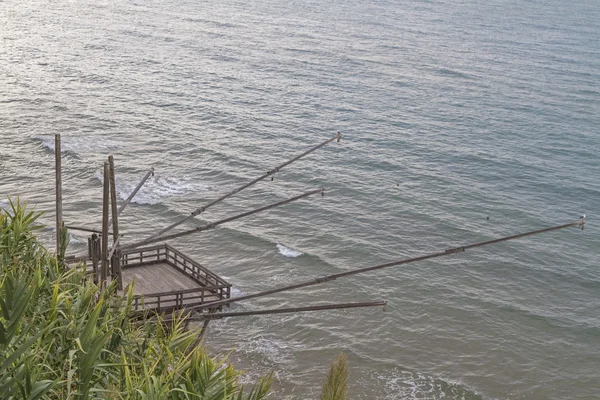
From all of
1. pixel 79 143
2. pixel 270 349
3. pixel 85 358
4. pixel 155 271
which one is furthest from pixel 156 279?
Answer: pixel 79 143

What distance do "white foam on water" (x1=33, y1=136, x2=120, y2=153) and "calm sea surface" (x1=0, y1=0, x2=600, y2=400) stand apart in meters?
0.25

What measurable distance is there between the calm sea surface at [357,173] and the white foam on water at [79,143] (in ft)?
0.83

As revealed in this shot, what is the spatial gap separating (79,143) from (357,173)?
20.1 metres

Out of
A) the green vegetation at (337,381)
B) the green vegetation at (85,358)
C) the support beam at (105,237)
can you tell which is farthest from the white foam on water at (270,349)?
the green vegetation at (85,358)

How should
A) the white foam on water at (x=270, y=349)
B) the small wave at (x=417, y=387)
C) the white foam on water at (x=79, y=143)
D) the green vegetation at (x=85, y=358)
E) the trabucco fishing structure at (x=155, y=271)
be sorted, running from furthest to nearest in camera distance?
the white foam on water at (x=79, y=143) → the white foam on water at (x=270, y=349) → the small wave at (x=417, y=387) → the trabucco fishing structure at (x=155, y=271) → the green vegetation at (x=85, y=358)

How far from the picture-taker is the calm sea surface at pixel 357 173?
34281 millimetres

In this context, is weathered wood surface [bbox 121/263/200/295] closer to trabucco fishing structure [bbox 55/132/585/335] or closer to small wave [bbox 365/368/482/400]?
trabucco fishing structure [bbox 55/132/585/335]

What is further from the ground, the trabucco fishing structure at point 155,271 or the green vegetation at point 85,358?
the green vegetation at point 85,358

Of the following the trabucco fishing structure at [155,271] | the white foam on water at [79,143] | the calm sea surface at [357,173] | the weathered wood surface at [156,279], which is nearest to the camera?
the trabucco fishing structure at [155,271]

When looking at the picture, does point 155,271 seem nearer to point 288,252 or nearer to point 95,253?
point 95,253

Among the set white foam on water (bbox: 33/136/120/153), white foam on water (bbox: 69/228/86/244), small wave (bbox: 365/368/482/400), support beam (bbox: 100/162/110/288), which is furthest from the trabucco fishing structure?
white foam on water (bbox: 33/136/120/153)

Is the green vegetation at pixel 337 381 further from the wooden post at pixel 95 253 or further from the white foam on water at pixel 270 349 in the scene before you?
the white foam on water at pixel 270 349

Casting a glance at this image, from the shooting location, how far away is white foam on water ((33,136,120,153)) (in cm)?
5606

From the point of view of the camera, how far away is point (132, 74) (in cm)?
7956
